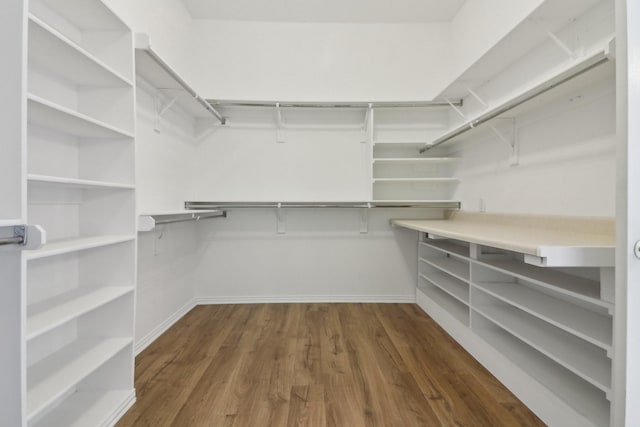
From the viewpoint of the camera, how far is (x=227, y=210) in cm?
305

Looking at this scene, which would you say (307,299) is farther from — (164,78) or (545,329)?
(164,78)

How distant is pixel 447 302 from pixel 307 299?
4.42ft

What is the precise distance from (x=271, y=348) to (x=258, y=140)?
6.52 feet

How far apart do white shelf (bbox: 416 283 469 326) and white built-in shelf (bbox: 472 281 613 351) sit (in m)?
0.43

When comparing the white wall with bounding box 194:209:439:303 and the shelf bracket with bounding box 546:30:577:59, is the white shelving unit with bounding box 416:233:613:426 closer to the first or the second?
the white wall with bounding box 194:209:439:303

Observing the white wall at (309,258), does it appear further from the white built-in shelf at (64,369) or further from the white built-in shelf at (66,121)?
the white built-in shelf at (66,121)

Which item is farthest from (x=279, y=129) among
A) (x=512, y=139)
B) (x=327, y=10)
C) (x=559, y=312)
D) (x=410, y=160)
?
(x=559, y=312)

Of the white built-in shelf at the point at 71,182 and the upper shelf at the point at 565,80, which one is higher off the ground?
the upper shelf at the point at 565,80

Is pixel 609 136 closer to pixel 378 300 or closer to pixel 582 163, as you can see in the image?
pixel 582 163

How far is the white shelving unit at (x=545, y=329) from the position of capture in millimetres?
1241

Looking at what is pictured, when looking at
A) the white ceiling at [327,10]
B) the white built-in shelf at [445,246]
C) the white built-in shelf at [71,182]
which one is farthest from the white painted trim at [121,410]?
the white ceiling at [327,10]

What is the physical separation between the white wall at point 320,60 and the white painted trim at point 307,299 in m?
2.04

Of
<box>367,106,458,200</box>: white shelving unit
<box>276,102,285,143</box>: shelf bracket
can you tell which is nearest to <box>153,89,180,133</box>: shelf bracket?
<box>276,102,285,143</box>: shelf bracket

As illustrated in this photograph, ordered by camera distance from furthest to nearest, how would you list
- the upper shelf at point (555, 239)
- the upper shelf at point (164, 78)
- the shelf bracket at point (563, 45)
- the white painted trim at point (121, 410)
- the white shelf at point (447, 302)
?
the white shelf at point (447, 302) → the upper shelf at point (164, 78) → the shelf bracket at point (563, 45) → the white painted trim at point (121, 410) → the upper shelf at point (555, 239)
